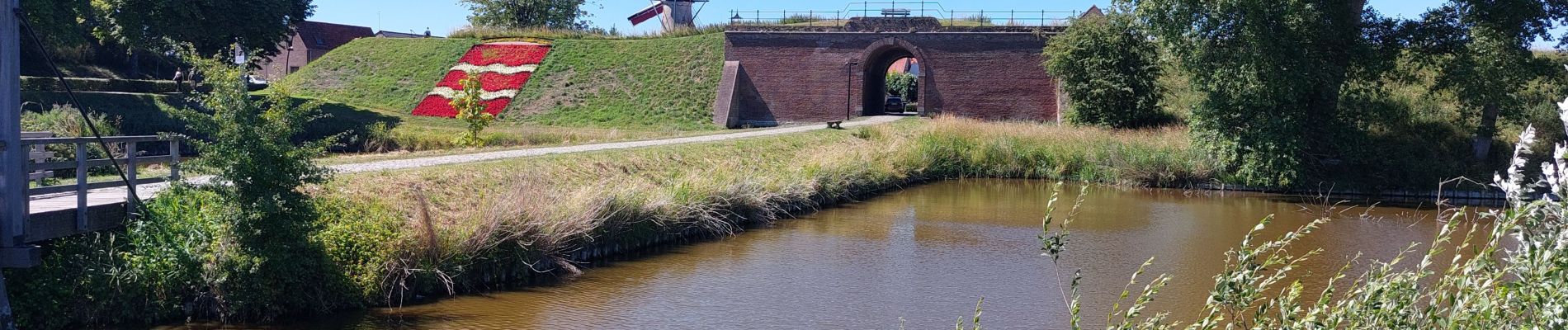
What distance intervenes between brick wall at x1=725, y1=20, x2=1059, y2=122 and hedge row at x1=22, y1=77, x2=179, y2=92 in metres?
17.7

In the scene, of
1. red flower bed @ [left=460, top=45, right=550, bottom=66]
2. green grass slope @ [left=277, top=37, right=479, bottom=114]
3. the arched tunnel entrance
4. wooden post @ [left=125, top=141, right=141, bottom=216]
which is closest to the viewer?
wooden post @ [left=125, top=141, right=141, bottom=216]

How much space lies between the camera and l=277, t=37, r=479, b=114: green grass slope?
125 feet

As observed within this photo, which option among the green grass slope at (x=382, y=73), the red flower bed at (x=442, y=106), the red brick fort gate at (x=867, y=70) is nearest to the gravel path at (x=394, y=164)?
the red brick fort gate at (x=867, y=70)

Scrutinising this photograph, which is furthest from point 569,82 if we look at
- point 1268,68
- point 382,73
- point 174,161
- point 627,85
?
point 174,161

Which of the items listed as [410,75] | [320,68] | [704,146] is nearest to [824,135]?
[704,146]

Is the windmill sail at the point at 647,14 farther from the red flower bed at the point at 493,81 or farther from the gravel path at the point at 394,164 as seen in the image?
the gravel path at the point at 394,164

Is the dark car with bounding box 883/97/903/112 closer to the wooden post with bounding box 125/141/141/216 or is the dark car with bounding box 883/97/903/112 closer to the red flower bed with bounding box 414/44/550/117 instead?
the red flower bed with bounding box 414/44/550/117

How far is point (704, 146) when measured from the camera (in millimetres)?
21156

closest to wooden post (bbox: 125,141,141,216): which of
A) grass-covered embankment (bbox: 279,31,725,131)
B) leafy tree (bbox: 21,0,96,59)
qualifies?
leafy tree (bbox: 21,0,96,59)

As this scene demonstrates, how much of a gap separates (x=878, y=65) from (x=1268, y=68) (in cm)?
2079

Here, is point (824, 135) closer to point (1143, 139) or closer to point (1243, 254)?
point (1143, 139)

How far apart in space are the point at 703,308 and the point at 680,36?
30.8 m

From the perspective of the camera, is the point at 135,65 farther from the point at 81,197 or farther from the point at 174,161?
the point at 81,197

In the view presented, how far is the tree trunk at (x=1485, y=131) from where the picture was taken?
22.4 metres
